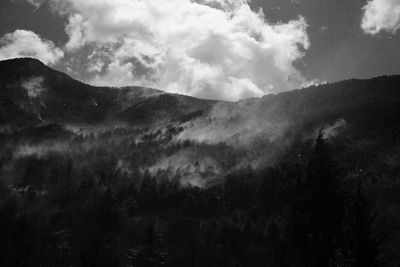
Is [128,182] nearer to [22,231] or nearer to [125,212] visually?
[125,212]

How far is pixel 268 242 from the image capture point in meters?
133

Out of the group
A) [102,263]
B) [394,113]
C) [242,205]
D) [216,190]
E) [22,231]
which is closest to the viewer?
[102,263]

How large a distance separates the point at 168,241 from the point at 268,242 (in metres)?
28.0

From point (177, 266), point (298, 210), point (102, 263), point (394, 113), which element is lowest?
point (177, 266)

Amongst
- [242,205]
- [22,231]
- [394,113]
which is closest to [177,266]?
[22,231]

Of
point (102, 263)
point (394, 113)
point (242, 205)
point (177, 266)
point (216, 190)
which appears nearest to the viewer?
point (102, 263)

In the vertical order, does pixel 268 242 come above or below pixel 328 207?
below

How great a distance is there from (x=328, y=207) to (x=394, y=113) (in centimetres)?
18345

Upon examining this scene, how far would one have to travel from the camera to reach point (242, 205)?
165750 millimetres

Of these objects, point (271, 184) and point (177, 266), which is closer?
point (177, 266)

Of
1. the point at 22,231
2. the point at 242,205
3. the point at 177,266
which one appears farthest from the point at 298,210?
the point at 242,205

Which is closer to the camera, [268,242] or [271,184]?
[268,242]

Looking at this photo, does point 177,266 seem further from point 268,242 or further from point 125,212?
point 125,212

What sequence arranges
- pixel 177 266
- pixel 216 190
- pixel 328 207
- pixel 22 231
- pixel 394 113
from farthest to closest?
pixel 394 113 → pixel 216 190 → pixel 177 266 → pixel 22 231 → pixel 328 207
